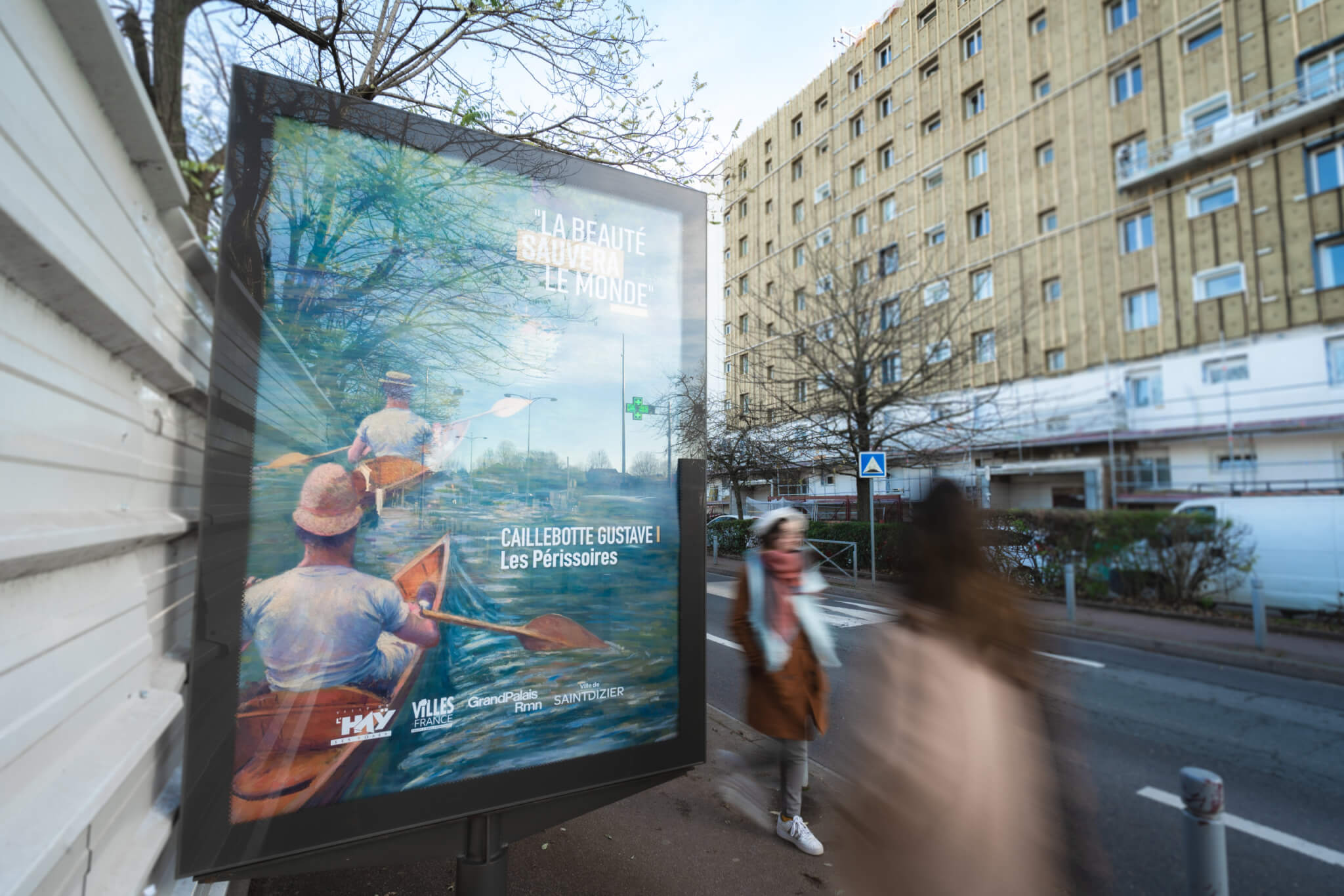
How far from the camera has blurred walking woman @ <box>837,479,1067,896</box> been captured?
188cm

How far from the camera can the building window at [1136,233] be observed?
2186cm

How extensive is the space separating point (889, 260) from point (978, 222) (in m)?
10.7

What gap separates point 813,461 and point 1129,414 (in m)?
11.4

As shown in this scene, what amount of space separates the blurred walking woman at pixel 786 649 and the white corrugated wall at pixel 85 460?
250cm

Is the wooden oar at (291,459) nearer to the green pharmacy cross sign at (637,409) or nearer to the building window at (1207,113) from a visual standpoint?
the green pharmacy cross sign at (637,409)

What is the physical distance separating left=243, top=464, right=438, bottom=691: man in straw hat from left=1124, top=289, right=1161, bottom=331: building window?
26.0m

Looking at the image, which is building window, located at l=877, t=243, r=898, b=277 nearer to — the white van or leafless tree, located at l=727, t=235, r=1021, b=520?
leafless tree, located at l=727, t=235, r=1021, b=520

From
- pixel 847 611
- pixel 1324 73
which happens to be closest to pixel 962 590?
pixel 847 611

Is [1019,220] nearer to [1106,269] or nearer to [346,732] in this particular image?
[1106,269]

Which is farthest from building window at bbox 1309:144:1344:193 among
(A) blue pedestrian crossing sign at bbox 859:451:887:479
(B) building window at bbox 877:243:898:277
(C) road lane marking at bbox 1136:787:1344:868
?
(C) road lane marking at bbox 1136:787:1344:868

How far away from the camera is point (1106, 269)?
2267cm

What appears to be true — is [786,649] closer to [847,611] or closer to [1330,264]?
[847,611]

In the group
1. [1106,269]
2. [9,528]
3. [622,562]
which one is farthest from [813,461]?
[9,528]

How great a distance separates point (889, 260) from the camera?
18.2 metres
